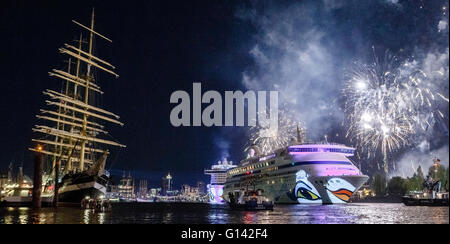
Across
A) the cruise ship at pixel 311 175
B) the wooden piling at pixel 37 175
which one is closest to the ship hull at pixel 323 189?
the cruise ship at pixel 311 175

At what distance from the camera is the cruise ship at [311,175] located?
93.7 metres

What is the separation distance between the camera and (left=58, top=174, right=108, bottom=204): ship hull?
3342 inches

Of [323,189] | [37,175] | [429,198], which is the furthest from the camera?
[429,198]

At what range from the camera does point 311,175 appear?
320 ft

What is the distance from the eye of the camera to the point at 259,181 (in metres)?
121

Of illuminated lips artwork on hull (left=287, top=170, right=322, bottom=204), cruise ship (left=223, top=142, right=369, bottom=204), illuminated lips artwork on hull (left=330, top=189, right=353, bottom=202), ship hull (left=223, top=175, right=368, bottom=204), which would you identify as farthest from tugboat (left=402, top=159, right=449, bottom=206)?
illuminated lips artwork on hull (left=287, top=170, right=322, bottom=204)

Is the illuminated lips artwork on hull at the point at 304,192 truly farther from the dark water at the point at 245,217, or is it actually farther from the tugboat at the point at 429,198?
the dark water at the point at 245,217

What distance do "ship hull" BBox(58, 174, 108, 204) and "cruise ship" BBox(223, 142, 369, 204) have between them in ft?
92.3

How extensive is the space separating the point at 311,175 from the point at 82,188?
50965mm

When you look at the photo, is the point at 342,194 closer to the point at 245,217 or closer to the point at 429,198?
the point at 429,198

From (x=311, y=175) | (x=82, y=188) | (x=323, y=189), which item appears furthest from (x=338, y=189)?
(x=82, y=188)

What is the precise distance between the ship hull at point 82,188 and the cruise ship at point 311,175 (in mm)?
28124

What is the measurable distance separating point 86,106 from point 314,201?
199 ft
